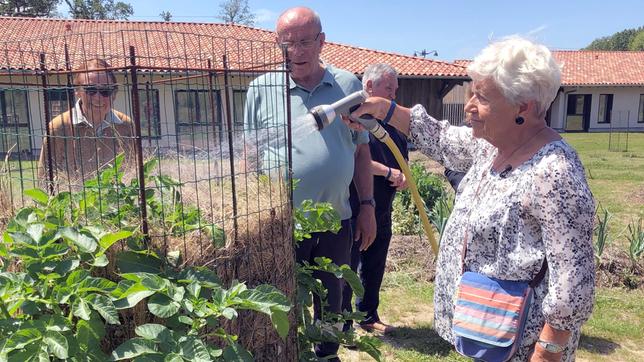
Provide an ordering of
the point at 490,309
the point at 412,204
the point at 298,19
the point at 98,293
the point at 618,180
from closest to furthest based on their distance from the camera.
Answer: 1. the point at 98,293
2. the point at 490,309
3. the point at 298,19
4. the point at 412,204
5. the point at 618,180

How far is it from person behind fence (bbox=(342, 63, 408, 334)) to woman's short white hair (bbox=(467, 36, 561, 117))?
6.34ft

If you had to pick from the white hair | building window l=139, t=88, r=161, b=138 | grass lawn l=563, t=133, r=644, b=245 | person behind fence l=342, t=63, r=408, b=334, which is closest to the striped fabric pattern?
building window l=139, t=88, r=161, b=138

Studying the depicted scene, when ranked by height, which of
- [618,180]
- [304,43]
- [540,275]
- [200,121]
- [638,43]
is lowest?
[618,180]

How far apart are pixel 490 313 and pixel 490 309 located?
0.05 feet

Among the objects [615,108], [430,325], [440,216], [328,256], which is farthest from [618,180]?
[615,108]

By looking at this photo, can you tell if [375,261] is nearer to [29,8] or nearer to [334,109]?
[334,109]

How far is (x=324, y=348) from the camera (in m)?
2.79

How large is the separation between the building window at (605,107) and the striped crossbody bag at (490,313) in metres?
31.2

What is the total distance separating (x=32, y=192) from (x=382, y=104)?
1.47 meters

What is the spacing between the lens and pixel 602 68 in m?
29.9

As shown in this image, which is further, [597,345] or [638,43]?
[638,43]

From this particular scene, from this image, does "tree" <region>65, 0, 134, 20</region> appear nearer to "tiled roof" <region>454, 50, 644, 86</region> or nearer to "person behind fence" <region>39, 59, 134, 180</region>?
"tiled roof" <region>454, 50, 644, 86</region>

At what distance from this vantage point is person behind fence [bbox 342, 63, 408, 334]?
3762mm

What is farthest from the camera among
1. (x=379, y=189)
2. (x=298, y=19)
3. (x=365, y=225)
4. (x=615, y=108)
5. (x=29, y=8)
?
(x=29, y=8)
